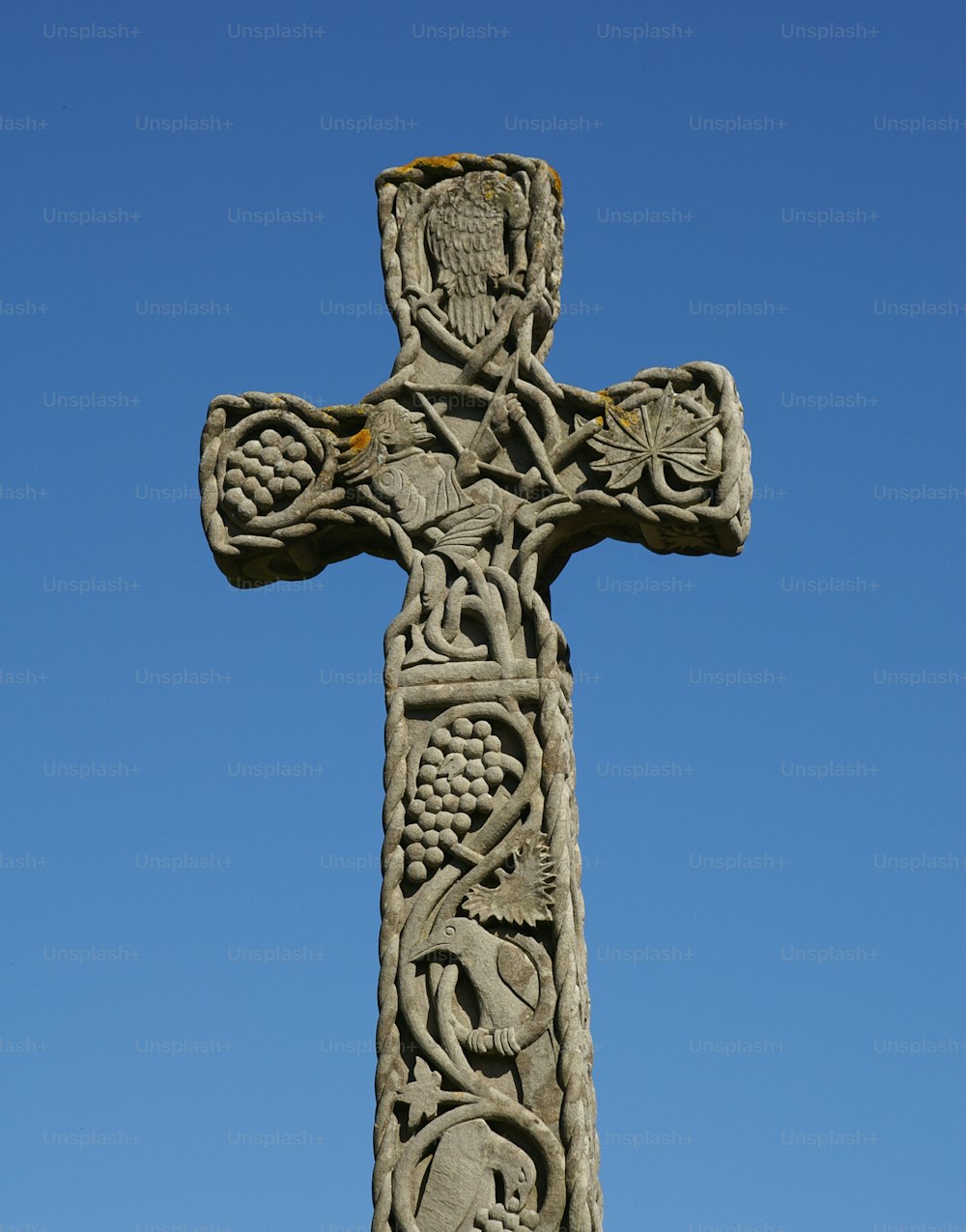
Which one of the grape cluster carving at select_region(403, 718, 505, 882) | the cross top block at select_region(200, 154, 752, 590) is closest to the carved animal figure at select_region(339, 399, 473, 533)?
the cross top block at select_region(200, 154, 752, 590)

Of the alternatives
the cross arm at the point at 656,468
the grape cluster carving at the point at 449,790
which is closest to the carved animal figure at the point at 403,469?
the cross arm at the point at 656,468

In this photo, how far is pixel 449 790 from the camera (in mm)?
7020

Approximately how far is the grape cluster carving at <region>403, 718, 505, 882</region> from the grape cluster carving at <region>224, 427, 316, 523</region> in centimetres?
117

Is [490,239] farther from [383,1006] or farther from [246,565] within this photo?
[383,1006]

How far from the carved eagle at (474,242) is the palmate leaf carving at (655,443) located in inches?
25.4

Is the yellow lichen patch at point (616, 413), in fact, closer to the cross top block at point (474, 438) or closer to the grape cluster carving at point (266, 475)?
the cross top block at point (474, 438)

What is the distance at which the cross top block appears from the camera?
7.33 m

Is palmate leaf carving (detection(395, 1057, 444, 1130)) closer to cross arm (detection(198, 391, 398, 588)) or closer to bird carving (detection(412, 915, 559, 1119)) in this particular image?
bird carving (detection(412, 915, 559, 1119))

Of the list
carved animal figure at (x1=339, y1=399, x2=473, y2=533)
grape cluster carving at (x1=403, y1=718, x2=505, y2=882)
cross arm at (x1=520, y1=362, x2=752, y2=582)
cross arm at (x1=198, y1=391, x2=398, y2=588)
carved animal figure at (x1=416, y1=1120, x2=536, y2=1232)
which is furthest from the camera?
cross arm at (x1=198, y1=391, x2=398, y2=588)

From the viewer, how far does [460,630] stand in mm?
7262

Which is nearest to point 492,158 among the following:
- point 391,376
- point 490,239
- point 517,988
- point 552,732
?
point 490,239

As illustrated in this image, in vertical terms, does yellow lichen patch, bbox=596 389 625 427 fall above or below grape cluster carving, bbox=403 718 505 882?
above

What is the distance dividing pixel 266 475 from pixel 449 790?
1.47 metres

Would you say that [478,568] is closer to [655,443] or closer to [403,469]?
[403,469]
